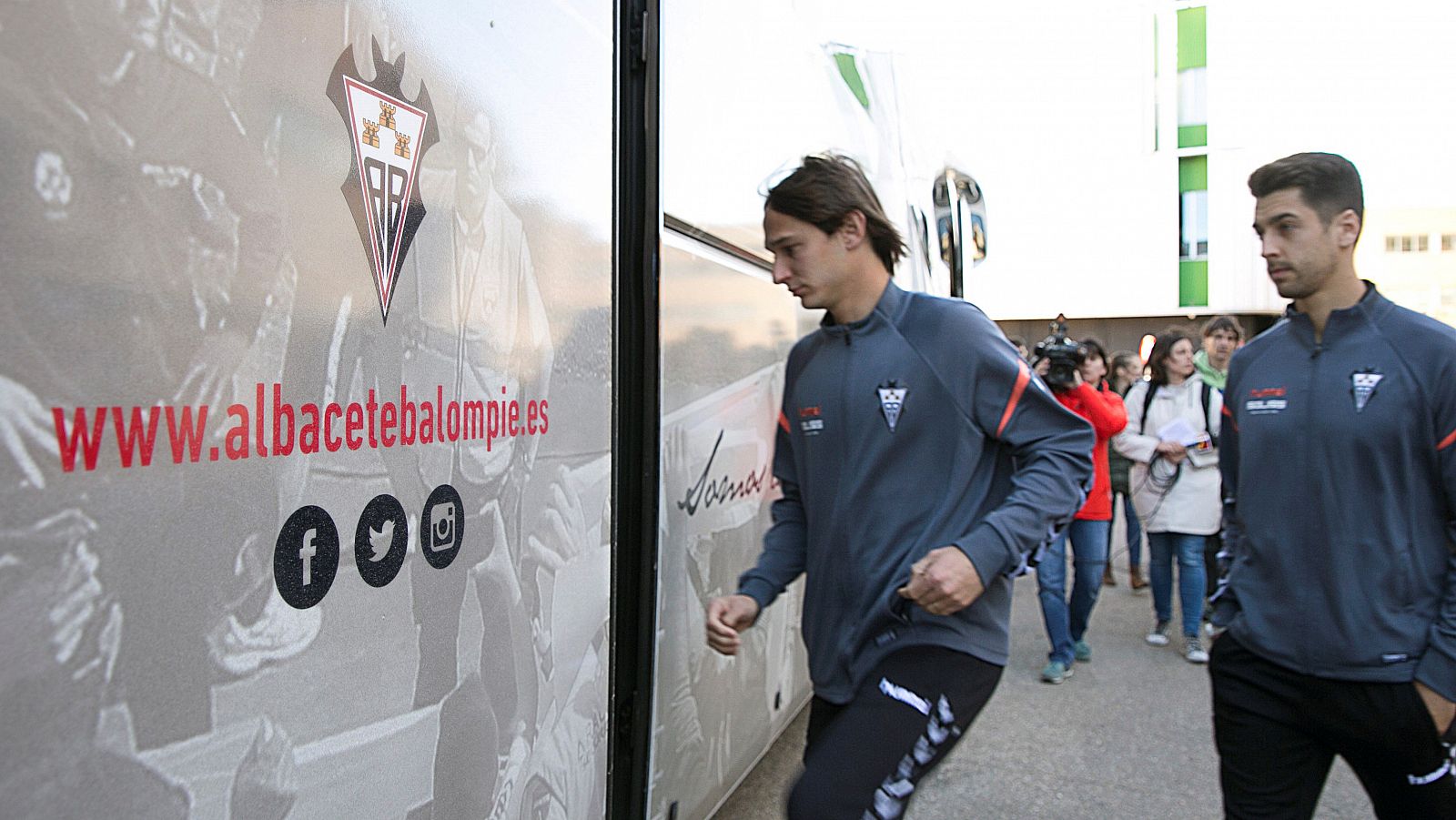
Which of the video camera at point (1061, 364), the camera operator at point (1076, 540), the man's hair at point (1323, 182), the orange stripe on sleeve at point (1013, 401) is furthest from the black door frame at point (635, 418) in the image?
the video camera at point (1061, 364)

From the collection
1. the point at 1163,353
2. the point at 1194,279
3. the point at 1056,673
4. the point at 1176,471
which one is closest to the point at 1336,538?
the point at 1056,673

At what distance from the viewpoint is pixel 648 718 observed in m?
2.41

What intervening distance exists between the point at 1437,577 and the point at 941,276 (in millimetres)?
5029

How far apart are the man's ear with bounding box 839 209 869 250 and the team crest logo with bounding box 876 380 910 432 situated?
323 millimetres

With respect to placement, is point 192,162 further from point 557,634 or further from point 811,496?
point 811,496

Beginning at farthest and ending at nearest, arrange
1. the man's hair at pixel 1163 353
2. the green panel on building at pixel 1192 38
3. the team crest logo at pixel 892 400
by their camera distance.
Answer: the green panel on building at pixel 1192 38 → the man's hair at pixel 1163 353 → the team crest logo at pixel 892 400

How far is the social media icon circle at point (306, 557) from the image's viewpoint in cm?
128

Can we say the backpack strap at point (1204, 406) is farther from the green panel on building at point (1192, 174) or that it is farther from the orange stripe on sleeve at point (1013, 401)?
the green panel on building at point (1192, 174)

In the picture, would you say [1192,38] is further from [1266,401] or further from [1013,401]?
[1013,401]

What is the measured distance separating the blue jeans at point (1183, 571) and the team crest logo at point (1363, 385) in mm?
3802

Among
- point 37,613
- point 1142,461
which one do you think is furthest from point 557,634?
point 1142,461

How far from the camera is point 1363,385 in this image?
2.19m

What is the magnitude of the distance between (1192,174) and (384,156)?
26.9 meters

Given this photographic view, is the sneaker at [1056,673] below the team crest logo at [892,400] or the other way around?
below
